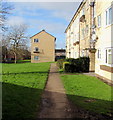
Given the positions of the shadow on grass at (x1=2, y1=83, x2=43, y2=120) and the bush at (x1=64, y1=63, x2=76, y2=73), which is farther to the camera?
the bush at (x1=64, y1=63, x2=76, y2=73)

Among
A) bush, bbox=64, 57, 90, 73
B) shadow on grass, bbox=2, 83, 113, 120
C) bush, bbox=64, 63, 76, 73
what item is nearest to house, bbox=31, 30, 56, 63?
bush, bbox=64, 57, 90, 73

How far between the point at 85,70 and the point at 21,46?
36101mm

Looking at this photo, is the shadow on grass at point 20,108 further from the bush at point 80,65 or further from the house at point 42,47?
the house at point 42,47

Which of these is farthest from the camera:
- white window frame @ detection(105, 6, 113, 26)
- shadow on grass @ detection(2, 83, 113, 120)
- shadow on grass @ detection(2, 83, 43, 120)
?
white window frame @ detection(105, 6, 113, 26)

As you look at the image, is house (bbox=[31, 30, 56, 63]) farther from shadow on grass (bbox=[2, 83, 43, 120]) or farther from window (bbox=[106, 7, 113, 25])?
shadow on grass (bbox=[2, 83, 43, 120])

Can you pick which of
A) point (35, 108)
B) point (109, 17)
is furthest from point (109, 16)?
point (35, 108)

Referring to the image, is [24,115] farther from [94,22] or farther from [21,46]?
[21,46]

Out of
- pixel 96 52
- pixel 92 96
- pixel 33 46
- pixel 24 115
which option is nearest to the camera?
pixel 24 115

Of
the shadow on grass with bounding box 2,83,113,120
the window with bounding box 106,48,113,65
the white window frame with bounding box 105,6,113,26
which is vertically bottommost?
the shadow on grass with bounding box 2,83,113,120

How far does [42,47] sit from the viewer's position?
1957 inches

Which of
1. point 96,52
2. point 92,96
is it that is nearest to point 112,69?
point 92,96

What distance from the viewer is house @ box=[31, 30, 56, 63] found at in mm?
49250

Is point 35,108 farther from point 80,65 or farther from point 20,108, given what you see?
point 80,65

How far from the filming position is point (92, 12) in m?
17.5
